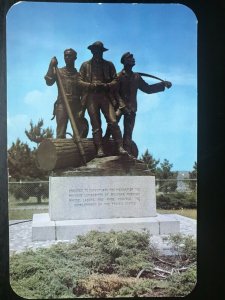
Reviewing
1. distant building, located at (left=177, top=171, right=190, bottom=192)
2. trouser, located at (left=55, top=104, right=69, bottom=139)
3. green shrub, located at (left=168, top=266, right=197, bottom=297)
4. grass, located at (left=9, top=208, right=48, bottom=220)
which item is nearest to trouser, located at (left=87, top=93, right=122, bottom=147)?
trouser, located at (left=55, top=104, right=69, bottom=139)

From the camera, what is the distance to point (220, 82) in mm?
2170

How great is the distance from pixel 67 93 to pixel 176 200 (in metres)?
0.74

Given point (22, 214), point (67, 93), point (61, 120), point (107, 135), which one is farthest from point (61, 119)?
point (22, 214)

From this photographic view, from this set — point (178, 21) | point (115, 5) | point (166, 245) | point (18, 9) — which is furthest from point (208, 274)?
point (18, 9)

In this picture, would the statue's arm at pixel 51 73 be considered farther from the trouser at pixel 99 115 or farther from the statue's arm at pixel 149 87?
the statue's arm at pixel 149 87

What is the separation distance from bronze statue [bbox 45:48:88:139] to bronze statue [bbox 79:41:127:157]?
35 mm

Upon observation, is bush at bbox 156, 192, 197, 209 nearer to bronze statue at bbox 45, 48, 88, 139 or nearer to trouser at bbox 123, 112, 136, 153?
trouser at bbox 123, 112, 136, 153

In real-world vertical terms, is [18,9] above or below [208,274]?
above

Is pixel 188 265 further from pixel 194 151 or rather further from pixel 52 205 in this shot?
pixel 52 205

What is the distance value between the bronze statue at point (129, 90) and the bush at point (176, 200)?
28 centimetres

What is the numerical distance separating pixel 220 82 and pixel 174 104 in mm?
242

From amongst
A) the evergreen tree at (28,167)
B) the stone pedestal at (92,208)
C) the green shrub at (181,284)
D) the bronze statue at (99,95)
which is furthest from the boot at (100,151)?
the green shrub at (181,284)

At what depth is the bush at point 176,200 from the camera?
2.20 metres

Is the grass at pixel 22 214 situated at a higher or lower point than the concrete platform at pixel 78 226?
higher
